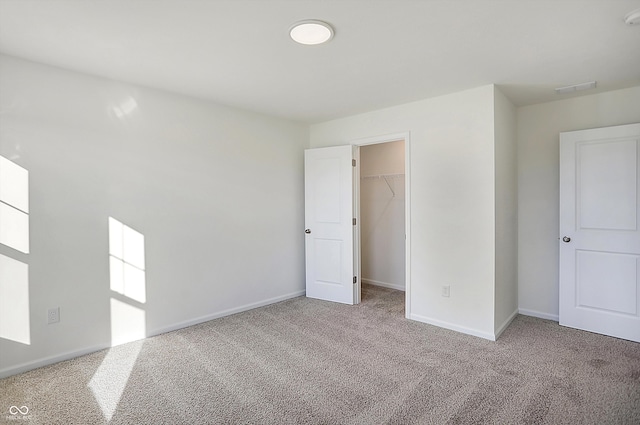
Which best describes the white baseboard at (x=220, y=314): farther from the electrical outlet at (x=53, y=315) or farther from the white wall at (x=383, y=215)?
the white wall at (x=383, y=215)

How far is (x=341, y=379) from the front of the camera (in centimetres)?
239

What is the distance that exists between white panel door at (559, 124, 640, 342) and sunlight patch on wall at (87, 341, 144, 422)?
406 centimetres

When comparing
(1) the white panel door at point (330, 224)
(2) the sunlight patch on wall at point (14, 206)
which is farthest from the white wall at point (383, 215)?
(2) the sunlight patch on wall at point (14, 206)

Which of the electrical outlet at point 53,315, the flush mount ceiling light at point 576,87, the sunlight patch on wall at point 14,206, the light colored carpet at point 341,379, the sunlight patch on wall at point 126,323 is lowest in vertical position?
the light colored carpet at point 341,379

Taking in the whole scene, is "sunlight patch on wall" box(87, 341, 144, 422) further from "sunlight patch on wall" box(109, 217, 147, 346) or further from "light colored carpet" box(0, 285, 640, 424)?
"sunlight patch on wall" box(109, 217, 147, 346)

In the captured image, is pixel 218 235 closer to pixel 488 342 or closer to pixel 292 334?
pixel 292 334

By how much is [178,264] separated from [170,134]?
1313 millimetres

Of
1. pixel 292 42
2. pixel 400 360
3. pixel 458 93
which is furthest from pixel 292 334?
pixel 458 93

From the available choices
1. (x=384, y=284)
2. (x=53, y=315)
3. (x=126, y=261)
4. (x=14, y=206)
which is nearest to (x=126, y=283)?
(x=126, y=261)

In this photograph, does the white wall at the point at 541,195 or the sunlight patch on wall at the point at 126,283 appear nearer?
the sunlight patch on wall at the point at 126,283

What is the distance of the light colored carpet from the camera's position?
6.57 feet

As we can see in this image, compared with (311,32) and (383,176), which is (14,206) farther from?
(383,176)

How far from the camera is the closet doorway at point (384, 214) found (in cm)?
493

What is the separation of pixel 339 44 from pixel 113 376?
2.90 metres
